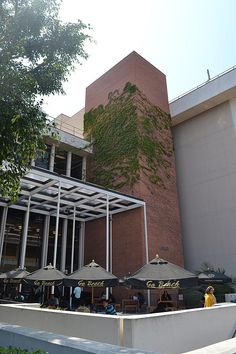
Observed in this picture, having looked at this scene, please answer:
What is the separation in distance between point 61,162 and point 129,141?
515cm

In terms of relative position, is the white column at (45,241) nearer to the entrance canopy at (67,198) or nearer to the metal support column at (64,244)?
the entrance canopy at (67,198)

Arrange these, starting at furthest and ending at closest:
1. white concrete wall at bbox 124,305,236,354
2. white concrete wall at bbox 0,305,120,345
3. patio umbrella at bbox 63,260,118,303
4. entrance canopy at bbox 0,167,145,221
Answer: entrance canopy at bbox 0,167,145,221, patio umbrella at bbox 63,260,118,303, white concrete wall at bbox 0,305,120,345, white concrete wall at bbox 124,305,236,354

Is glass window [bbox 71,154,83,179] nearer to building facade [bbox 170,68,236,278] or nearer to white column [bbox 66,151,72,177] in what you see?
white column [bbox 66,151,72,177]

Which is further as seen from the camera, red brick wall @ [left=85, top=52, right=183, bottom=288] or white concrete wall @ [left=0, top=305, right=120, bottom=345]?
red brick wall @ [left=85, top=52, right=183, bottom=288]

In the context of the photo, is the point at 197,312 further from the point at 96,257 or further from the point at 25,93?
the point at 96,257

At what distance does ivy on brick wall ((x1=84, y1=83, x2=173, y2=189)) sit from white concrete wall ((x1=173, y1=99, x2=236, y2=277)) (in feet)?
5.85

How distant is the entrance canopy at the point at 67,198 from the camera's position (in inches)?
608

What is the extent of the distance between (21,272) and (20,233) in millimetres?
5617

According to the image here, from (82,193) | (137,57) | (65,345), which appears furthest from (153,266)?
(137,57)

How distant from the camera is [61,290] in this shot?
18531mm

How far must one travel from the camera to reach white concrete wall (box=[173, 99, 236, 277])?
19812 millimetres

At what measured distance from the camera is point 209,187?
21438 millimetres

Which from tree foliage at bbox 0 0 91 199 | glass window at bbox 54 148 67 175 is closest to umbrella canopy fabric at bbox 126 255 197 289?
tree foliage at bbox 0 0 91 199

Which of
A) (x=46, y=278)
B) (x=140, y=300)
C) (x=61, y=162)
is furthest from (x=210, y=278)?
(x=61, y=162)
